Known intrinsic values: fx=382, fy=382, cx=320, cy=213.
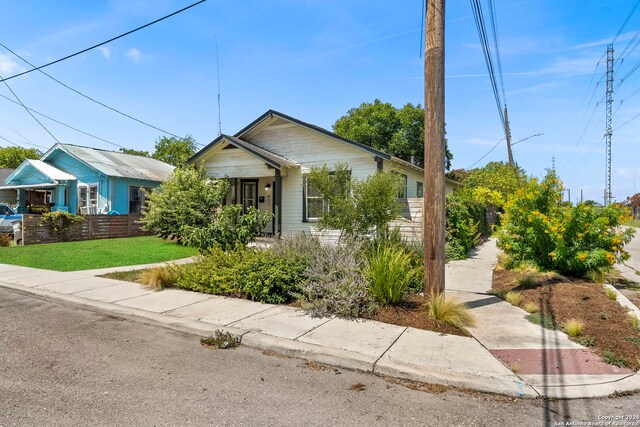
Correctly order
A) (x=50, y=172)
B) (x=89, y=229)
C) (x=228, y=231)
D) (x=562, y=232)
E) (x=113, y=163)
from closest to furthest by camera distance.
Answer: (x=562, y=232) → (x=228, y=231) → (x=89, y=229) → (x=50, y=172) → (x=113, y=163)

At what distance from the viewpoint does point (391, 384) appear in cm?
379

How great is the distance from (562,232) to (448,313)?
14.8 ft

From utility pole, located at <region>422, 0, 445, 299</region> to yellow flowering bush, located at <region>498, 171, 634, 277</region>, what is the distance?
3.83 m

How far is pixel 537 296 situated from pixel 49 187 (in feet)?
85.5

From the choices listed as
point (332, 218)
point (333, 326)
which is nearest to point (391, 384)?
point (333, 326)

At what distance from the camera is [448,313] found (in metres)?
5.41

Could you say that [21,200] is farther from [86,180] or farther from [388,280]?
[388,280]

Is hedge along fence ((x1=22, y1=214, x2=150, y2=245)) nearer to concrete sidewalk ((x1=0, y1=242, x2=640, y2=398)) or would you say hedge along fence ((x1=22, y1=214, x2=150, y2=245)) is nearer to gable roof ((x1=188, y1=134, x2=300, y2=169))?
gable roof ((x1=188, y1=134, x2=300, y2=169))

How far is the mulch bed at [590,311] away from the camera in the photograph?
4531mm

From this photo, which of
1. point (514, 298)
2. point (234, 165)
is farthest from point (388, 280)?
point (234, 165)

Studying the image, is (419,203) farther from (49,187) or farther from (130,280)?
(49,187)

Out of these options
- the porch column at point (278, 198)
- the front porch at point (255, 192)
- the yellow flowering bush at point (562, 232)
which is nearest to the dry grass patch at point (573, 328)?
the yellow flowering bush at point (562, 232)

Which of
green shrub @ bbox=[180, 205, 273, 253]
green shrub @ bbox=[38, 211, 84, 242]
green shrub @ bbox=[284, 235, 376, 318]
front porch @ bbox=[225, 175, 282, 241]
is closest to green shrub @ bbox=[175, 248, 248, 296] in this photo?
green shrub @ bbox=[284, 235, 376, 318]

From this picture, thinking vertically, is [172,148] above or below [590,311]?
above
